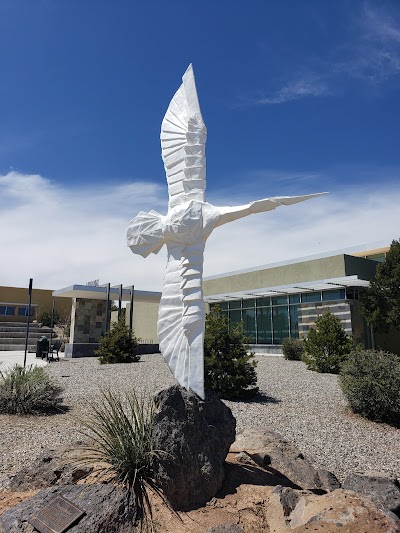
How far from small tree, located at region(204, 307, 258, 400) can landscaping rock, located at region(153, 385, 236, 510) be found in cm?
537

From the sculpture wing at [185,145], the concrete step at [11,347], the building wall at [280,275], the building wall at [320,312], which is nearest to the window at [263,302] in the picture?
the building wall at [280,275]

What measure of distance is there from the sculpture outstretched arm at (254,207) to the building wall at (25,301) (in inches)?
1533

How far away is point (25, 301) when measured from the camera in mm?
45312

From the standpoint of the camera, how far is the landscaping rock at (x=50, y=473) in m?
4.91

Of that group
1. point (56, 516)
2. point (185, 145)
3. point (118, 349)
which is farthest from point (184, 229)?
point (118, 349)

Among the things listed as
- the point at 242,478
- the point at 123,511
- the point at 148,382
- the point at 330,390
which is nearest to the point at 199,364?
the point at 242,478

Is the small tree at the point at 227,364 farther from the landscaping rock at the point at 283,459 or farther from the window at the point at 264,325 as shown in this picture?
the window at the point at 264,325

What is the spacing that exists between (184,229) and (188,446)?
275 cm

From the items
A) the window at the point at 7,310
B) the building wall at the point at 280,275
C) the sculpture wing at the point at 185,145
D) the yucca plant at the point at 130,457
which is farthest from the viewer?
the window at the point at 7,310

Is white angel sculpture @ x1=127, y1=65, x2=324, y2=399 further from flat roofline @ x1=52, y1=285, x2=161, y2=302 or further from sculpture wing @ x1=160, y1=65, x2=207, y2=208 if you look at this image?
flat roofline @ x1=52, y1=285, x2=161, y2=302

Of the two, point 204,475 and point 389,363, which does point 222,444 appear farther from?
point 389,363

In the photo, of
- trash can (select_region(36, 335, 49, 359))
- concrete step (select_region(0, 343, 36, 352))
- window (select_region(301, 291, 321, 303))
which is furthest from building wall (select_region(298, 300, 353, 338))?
concrete step (select_region(0, 343, 36, 352))

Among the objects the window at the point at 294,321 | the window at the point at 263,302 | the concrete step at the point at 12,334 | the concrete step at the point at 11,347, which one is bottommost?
the concrete step at the point at 11,347

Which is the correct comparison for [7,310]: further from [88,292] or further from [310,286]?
[310,286]
